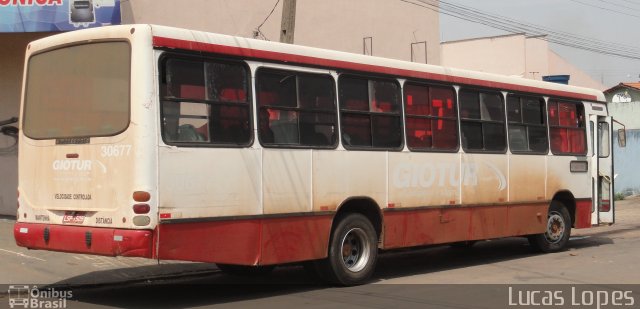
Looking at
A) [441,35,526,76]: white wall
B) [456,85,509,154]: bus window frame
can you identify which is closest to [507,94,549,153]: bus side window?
[456,85,509,154]: bus window frame

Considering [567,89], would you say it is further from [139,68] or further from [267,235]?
[139,68]

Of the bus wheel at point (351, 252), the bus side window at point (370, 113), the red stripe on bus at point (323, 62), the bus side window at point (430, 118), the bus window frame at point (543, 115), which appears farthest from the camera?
the bus window frame at point (543, 115)

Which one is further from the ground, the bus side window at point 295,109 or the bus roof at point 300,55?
the bus roof at point 300,55

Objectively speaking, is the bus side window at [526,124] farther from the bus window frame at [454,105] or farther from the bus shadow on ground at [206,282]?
the bus shadow on ground at [206,282]

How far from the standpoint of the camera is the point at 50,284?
34.9ft

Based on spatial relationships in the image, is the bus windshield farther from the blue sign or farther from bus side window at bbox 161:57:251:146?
the blue sign

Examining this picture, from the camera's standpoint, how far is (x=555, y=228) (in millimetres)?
14609

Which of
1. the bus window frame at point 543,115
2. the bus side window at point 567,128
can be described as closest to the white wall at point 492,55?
the bus side window at point 567,128

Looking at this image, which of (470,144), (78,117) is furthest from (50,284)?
(470,144)

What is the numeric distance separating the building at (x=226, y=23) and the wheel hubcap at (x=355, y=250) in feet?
23.6

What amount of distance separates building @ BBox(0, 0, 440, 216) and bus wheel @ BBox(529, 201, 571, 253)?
842 centimetres

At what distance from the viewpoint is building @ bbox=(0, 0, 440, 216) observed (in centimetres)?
1490

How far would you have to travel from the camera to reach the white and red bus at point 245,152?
840 cm

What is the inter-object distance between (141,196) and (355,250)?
11.9 ft
